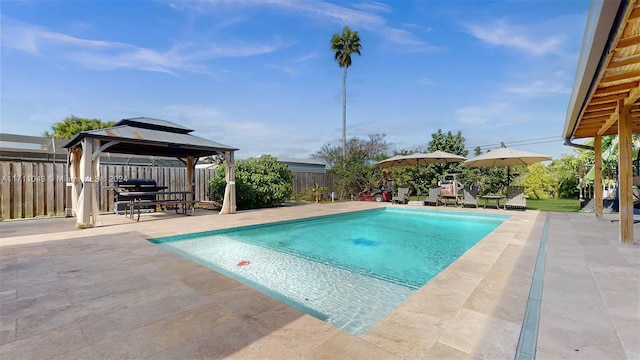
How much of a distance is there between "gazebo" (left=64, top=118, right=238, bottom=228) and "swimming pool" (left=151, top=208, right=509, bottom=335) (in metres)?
2.79

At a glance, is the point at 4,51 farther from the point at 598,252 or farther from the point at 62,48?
the point at 598,252

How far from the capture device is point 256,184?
11422 millimetres

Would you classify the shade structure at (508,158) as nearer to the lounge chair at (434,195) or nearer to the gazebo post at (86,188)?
the lounge chair at (434,195)

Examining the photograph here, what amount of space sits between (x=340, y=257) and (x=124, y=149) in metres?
8.86

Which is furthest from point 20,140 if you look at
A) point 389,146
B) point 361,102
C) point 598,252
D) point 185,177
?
point 389,146

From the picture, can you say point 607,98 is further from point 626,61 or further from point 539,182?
point 539,182

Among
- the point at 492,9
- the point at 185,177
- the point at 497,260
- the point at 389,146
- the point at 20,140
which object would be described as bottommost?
Result: the point at 497,260

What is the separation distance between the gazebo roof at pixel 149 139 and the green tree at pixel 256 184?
5.63 feet

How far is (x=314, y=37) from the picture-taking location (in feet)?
43.2

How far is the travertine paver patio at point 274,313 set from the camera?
1.72m

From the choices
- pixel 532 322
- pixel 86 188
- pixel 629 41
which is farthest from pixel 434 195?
pixel 86 188

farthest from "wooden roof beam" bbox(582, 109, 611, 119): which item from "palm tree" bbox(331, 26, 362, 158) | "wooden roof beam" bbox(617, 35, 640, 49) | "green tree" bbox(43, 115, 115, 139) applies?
"green tree" bbox(43, 115, 115, 139)

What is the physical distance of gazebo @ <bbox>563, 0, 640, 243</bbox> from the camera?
1993mm

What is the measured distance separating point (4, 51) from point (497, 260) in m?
12.5
